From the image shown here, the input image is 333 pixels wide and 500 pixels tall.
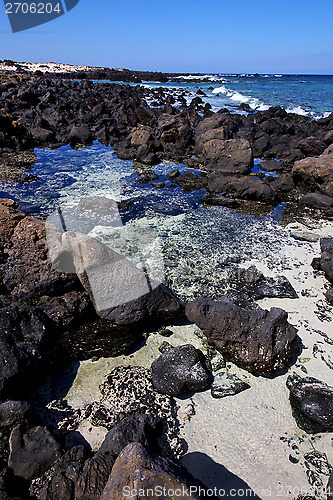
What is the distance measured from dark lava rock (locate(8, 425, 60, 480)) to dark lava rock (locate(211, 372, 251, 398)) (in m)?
1.48

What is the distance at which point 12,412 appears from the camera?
100 inches

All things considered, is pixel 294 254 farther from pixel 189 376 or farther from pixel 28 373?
pixel 28 373

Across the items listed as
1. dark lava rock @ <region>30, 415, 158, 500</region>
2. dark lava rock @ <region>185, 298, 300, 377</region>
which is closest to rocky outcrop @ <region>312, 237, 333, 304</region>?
dark lava rock @ <region>185, 298, 300, 377</region>

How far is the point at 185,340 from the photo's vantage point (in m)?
3.74

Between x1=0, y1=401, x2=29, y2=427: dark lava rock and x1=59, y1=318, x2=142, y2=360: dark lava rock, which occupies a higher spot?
x1=0, y1=401, x2=29, y2=427: dark lava rock

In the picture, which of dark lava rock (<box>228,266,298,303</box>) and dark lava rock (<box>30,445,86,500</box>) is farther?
dark lava rock (<box>228,266,298,303</box>)

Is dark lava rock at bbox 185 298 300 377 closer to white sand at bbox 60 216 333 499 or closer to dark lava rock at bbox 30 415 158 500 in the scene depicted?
white sand at bbox 60 216 333 499

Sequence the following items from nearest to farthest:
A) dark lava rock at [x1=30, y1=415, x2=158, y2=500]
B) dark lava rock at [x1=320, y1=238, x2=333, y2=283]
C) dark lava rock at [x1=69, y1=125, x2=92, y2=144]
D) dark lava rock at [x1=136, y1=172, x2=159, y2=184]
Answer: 1. dark lava rock at [x1=30, y1=415, x2=158, y2=500]
2. dark lava rock at [x1=320, y1=238, x2=333, y2=283]
3. dark lava rock at [x1=136, y1=172, x2=159, y2=184]
4. dark lava rock at [x1=69, y1=125, x2=92, y2=144]

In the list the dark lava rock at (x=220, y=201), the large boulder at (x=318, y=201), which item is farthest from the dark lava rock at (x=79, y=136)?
the large boulder at (x=318, y=201)

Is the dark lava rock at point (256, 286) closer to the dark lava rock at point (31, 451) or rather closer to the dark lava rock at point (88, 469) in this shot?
the dark lava rock at point (88, 469)

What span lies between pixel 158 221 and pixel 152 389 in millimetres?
4166

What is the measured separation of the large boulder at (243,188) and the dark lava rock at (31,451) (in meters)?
6.67

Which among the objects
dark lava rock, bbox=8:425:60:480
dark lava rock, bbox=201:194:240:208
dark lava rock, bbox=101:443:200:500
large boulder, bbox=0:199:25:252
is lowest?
dark lava rock, bbox=201:194:240:208

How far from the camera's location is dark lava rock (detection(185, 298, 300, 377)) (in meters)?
3.25
